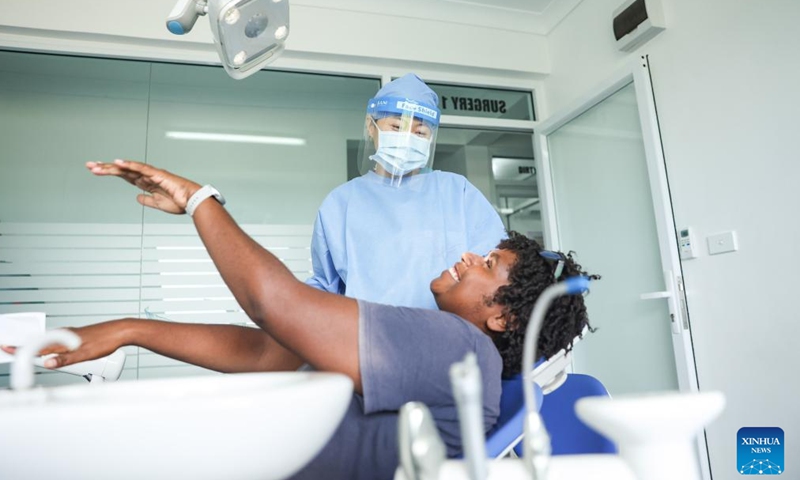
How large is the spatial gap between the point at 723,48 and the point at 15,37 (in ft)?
10.0

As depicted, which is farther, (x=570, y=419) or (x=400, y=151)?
(x=400, y=151)

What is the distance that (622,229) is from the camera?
2.64 meters

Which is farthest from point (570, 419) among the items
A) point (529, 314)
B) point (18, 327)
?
point (18, 327)

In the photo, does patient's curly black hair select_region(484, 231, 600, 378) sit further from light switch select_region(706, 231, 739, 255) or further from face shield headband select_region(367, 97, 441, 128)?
light switch select_region(706, 231, 739, 255)

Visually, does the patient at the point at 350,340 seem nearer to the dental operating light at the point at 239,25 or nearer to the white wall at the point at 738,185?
the dental operating light at the point at 239,25

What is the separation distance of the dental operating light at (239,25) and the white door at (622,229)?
1746 millimetres

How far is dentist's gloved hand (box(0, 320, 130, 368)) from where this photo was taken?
989 millimetres

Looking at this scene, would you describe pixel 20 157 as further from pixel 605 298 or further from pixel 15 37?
pixel 605 298

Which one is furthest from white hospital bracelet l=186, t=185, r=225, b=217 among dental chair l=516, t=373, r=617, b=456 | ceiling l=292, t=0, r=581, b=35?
ceiling l=292, t=0, r=581, b=35

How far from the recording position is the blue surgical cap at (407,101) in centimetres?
156

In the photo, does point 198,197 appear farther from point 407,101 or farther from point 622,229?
point 622,229

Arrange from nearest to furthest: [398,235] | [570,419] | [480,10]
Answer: [570,419] < [398,235] < [480,10]

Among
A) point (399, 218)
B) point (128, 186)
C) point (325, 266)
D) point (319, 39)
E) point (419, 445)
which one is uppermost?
point (319, 39)

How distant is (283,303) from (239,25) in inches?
24.5
